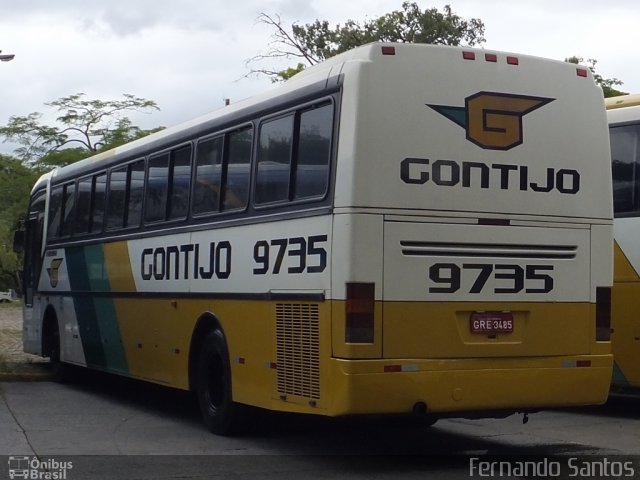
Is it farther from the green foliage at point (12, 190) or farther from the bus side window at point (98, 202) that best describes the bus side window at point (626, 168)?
the green foliage at point (12, 190)

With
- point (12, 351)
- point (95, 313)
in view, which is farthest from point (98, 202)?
point (12, 351)

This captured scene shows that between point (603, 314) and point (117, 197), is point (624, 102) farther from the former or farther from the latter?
point (117, 197)

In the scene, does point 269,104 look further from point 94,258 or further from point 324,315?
point 94,258

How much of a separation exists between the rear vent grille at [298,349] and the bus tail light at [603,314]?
2.49 metres

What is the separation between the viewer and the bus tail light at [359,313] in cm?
866

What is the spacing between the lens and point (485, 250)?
9.17 metres

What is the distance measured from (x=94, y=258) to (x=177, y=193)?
3.30 metres

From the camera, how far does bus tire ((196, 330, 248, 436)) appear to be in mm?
10836

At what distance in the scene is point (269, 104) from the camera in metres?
10.3

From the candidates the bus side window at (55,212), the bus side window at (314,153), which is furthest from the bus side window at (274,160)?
the bus side window at (55,212)

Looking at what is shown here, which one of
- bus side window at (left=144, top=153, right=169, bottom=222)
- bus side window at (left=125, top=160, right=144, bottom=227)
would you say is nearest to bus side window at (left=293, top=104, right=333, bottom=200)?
bus side window at (left=144, top=153, right=169, bottom=222)

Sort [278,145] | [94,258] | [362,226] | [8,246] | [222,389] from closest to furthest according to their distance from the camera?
[362,226] < [278,145] < [222,389] < [94,258] < [8,246]

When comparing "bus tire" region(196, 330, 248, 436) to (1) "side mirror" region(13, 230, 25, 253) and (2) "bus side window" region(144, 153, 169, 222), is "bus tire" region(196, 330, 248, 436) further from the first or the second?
(1) "side mirror" region(13, 230, 25, 253)

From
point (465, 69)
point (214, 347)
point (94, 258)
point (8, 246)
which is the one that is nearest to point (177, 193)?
point (214, 347)
